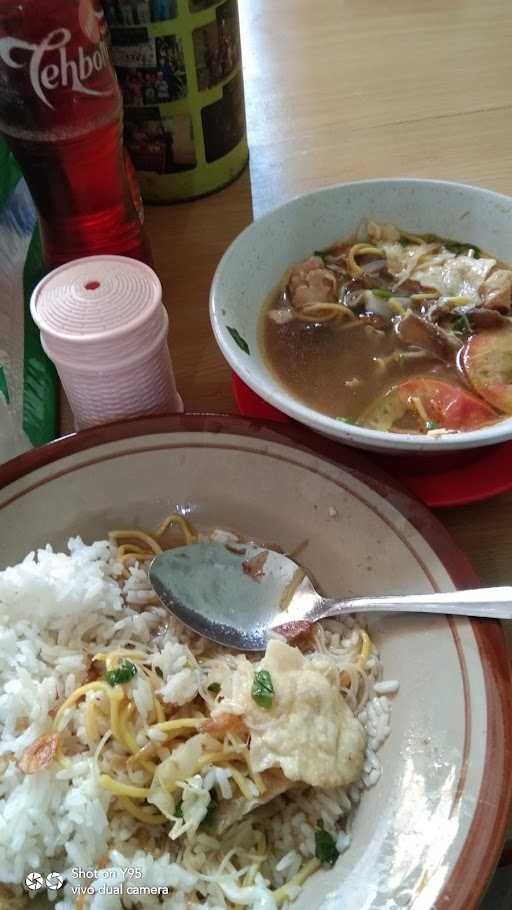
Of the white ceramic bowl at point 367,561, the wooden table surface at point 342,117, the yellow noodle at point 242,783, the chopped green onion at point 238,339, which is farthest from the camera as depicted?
the wooden table surface at point 342,117

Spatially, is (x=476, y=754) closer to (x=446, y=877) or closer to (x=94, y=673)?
(x=446, y=877)

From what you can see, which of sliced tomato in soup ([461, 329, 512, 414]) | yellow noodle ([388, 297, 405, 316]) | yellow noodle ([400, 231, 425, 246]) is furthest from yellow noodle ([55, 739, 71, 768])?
yellow noodle ([400, 231, 425, 246])

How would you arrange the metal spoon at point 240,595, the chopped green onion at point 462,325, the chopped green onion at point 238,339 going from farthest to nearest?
1. the chopped green onion at point 462,325
2. the chopped green onion at point 238,339
3. the metal spoon at point 240,595

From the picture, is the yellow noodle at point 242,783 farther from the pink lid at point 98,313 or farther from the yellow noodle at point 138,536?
the pink lid at point 98,313

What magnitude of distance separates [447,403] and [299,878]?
0.62 meters

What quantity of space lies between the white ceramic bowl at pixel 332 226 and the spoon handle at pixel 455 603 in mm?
362

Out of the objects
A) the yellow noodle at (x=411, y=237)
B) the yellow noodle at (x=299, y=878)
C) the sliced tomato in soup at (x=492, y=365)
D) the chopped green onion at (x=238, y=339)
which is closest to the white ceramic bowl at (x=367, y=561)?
the yellow noodle at (x=299, y=878)

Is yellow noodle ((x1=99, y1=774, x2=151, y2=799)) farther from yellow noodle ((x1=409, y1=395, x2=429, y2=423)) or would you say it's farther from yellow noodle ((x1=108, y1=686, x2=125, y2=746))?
yellow noodle ((x1=409, y1=395, x2=429, y2=423))

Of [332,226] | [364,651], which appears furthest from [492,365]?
[364,651]

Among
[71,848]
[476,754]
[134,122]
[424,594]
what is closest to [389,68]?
[134,122]

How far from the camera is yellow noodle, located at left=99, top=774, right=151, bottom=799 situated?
732 mm

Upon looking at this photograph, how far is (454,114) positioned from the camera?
168 centimetres

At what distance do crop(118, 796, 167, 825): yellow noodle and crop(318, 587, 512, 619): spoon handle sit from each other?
0.30 m

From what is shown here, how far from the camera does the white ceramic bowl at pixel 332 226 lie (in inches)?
42.0
